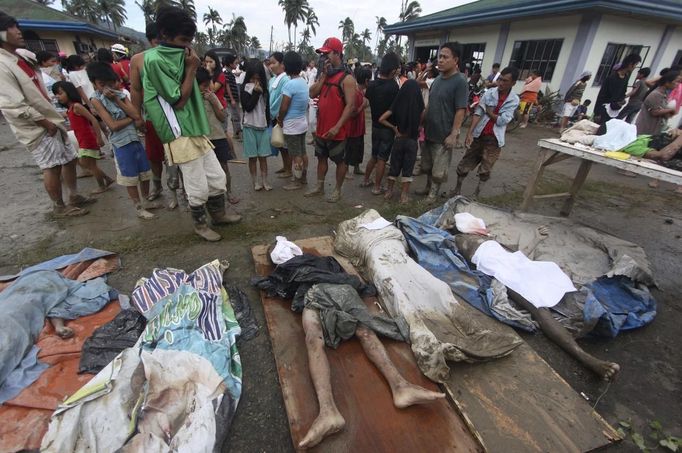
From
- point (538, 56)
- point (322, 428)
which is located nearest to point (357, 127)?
point (322, 428)

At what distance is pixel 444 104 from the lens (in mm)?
4145

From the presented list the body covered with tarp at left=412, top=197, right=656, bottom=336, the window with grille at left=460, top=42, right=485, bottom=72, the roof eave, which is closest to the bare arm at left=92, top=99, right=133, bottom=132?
the body covered with tarp at left=412, top=197, right=656, bottom=336

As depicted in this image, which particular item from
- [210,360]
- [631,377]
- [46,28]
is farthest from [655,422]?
[46,28]

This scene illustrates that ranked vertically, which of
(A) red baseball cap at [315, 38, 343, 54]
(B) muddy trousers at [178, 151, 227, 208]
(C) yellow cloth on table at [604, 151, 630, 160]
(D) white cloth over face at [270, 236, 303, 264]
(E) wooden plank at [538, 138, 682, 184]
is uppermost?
(A) red baseball cap at [315, 38, 343, 54]

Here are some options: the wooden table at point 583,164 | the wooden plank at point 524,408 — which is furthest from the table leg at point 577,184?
the wooden plank at point 524,408

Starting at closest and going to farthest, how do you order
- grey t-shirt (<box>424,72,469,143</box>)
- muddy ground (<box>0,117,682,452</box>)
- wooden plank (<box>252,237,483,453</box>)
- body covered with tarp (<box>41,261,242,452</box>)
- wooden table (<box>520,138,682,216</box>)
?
body covered with tarp (<box>41,261,242,452</box>)
wooden plank (<box>252,237,483,453</box>)
muddy ground (<box>0,117,682,452</box>)
wooden table (<box>520,138,682,216</box>)
grey t-shirt (<box>424,72,469,143</box>)

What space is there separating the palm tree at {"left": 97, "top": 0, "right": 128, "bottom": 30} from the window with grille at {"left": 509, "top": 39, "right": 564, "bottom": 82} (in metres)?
50.4

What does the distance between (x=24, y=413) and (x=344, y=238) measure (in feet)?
8.07

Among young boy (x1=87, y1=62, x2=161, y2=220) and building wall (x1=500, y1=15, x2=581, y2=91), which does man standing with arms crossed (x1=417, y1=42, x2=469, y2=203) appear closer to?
young boy (x1=87, y1=62, x2=161, y2=220)

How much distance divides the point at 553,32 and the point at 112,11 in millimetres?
51925

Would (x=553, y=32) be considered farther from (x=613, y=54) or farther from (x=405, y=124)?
(x=405, y=124)

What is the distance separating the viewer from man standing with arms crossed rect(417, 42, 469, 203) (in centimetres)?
395

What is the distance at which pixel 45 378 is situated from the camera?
1857mm

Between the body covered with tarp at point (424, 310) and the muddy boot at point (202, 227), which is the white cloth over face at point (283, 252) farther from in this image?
the muddy boot at point (202, 227)
